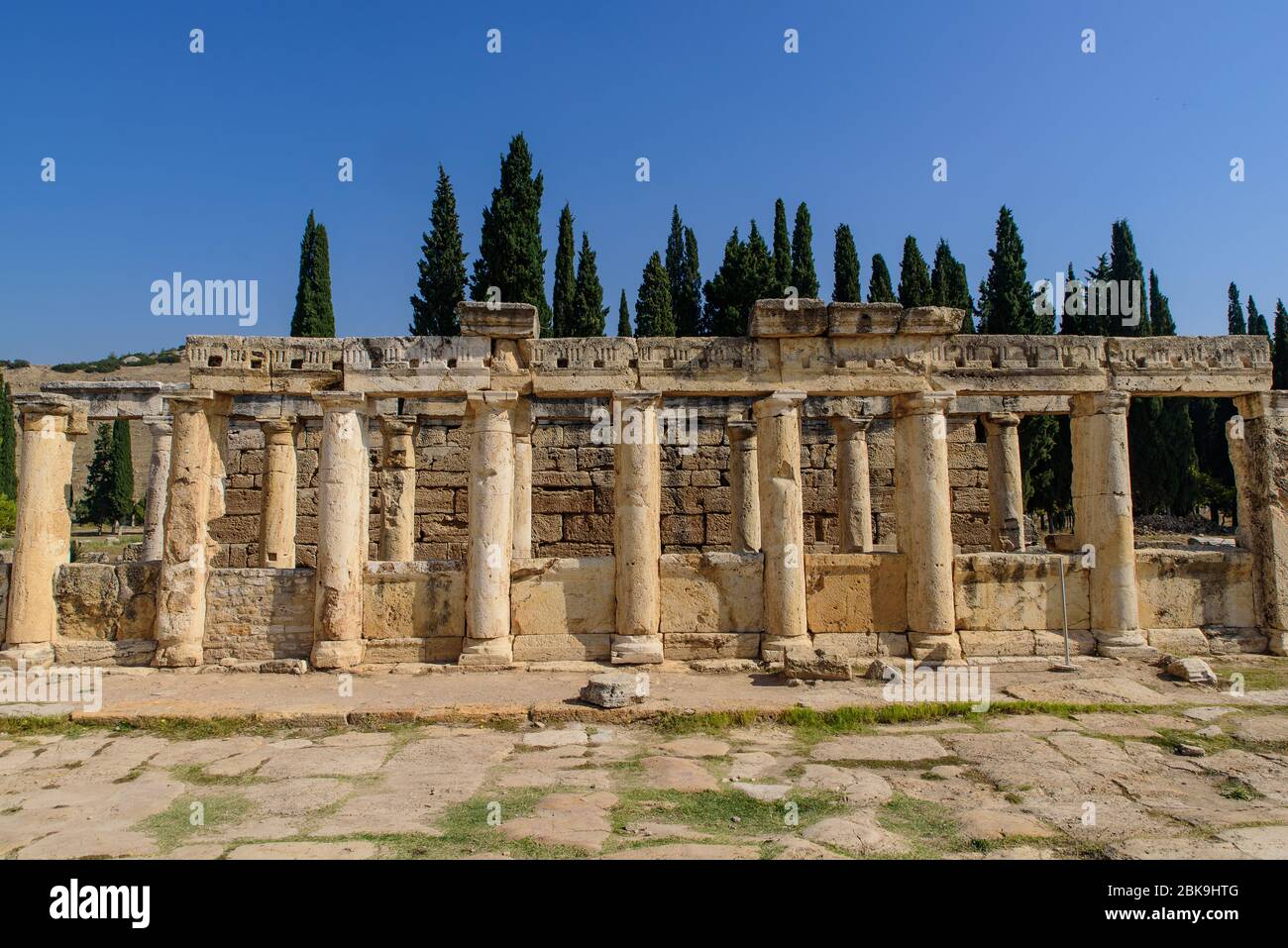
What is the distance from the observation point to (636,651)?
11.0 meters

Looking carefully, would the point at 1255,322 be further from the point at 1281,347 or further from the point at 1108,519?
the point at 1108,519

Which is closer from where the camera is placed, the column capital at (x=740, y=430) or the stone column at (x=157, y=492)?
the column capital at (x=740, y=430)

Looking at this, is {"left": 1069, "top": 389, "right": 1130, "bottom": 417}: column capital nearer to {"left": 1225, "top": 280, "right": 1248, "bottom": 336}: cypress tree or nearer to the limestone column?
the limestone column

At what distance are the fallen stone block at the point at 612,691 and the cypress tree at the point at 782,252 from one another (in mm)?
22460

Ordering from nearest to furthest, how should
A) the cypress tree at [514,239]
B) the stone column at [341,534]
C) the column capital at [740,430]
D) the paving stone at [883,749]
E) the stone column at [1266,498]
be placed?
the paving stone at [883,749] < the stone column at [341,534] < the stone column at [1266,498] < the column capital at [740,430] < the cypress tree at [514,239]

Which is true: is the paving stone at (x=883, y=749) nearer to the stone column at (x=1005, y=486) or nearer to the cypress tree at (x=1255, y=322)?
the stone column at (x=1005, y=486)

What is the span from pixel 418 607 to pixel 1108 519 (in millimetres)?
9898

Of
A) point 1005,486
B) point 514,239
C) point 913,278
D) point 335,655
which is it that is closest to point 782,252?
point 913,278

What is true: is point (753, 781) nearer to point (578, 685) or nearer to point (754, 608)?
point (578, 685)

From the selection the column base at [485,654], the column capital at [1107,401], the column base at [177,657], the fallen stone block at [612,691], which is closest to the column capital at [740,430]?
the column capital at [1107,401]

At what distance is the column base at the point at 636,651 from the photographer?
36.1 feet

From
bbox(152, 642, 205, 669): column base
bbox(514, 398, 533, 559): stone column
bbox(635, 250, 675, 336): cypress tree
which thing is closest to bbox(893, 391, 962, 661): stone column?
bbox(514, 398, 533, 559): stone column

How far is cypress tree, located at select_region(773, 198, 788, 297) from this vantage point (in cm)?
3103

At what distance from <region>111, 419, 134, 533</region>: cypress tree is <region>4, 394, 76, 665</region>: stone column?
130 ft
